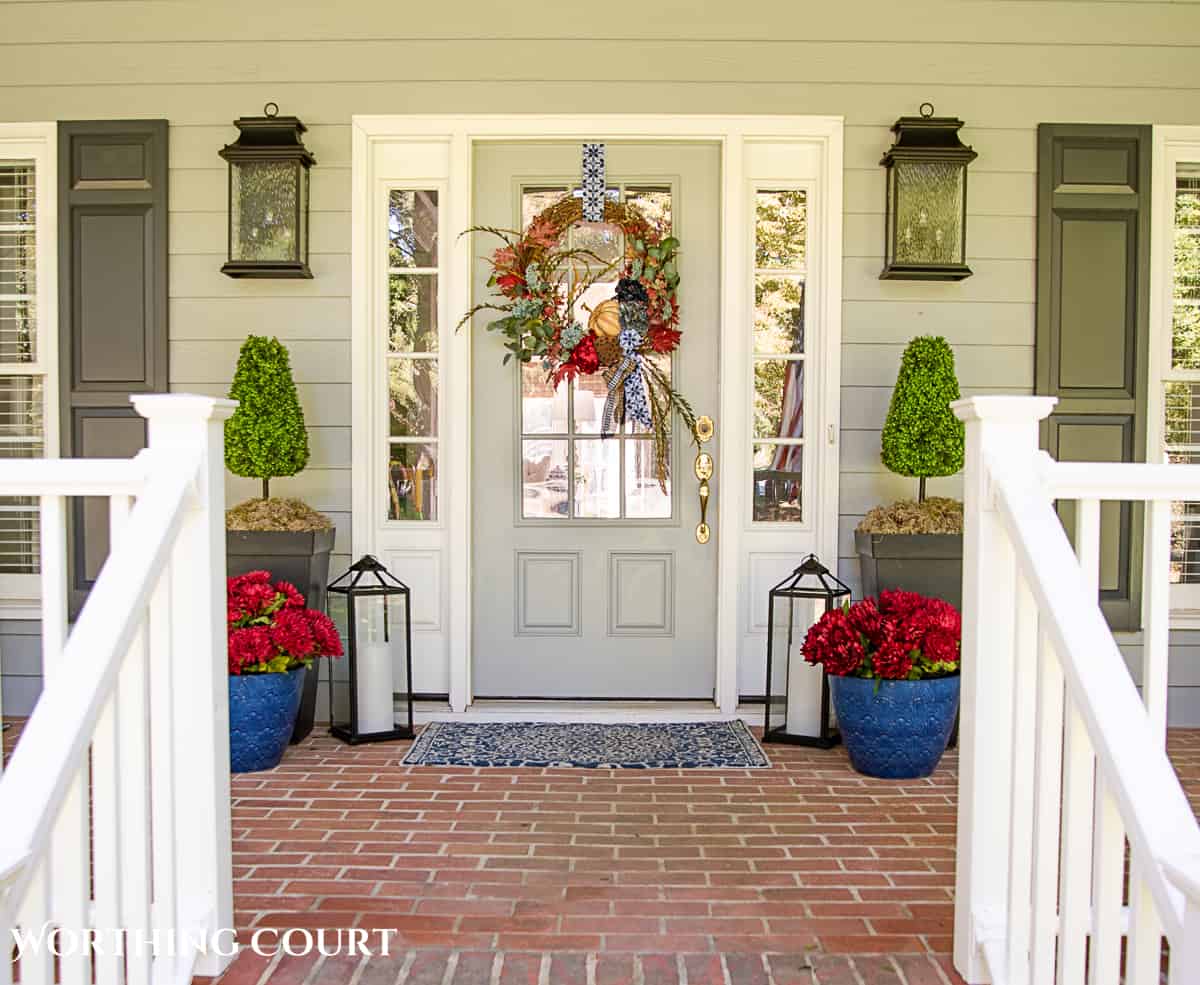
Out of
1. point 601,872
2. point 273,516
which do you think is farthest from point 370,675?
point 601,872

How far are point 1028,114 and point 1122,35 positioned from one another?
18.3 inches

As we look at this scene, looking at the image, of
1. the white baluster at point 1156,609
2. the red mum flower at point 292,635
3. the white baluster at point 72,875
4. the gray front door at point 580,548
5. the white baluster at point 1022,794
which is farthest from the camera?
the gray front door at point 580,548

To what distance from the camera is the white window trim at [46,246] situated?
361 centimetres

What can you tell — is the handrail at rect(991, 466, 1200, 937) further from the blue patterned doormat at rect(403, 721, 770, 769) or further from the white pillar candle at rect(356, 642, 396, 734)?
the white pillar candle at rect(356, 642, 396, 734)

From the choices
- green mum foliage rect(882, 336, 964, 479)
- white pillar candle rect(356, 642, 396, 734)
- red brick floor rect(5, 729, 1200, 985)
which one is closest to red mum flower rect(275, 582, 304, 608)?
white pillar candle rect(356, 642, 396, 734)

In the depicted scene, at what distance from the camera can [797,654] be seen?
337 centimetres

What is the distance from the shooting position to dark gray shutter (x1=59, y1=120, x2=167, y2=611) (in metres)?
3.59

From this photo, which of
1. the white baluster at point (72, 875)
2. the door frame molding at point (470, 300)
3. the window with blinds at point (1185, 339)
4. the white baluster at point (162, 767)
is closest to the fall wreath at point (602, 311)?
the door frame molding at point (470, 300)

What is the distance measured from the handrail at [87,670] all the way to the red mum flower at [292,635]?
135cm

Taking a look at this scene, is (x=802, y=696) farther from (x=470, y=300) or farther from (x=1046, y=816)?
(x=470, y=300)

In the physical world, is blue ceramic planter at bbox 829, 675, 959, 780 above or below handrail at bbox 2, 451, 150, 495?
below

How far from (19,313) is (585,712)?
108 inches

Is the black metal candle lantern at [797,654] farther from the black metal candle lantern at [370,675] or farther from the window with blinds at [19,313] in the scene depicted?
the window with blinds at [19,313]

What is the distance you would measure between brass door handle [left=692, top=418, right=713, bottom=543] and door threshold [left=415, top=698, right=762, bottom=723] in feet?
2.21
